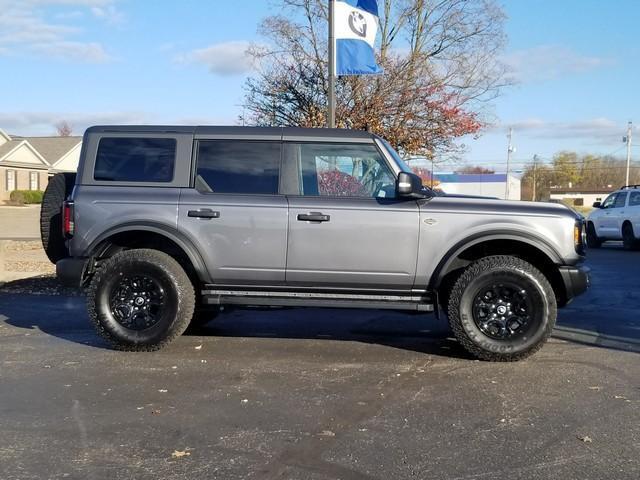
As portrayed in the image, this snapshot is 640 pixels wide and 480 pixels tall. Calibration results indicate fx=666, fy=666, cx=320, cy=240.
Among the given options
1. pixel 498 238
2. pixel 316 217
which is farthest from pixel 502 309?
pixel 316 217

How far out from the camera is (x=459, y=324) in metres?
6.04

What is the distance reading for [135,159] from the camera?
21.4 feet

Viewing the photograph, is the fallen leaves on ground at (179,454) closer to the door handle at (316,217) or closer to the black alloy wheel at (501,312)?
the door handle at (316,217)

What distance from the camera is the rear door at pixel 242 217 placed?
618 centimetres

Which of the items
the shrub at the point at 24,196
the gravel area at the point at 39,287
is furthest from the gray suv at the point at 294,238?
the shrub at the point at 24,196

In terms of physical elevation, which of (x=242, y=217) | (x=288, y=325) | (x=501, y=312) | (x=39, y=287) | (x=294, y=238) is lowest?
(x=39, y=287)

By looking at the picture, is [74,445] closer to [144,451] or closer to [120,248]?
[144,451]

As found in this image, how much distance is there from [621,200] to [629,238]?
1.34 metres

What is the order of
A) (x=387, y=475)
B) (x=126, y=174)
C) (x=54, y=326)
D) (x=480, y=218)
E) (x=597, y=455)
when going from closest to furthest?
(x=387, y=475), (x=597, y=455), (x=480, y=218), (x=126, y=174), (x=54, y=326)

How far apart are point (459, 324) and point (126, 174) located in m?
3.47

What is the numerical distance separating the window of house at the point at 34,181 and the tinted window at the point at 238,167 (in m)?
49.5

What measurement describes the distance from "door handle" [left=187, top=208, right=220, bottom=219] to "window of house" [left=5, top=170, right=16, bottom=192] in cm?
4747

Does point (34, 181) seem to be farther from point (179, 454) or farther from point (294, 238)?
point (179, 454)

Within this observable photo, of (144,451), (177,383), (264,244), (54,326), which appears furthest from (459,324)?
(54,326)
